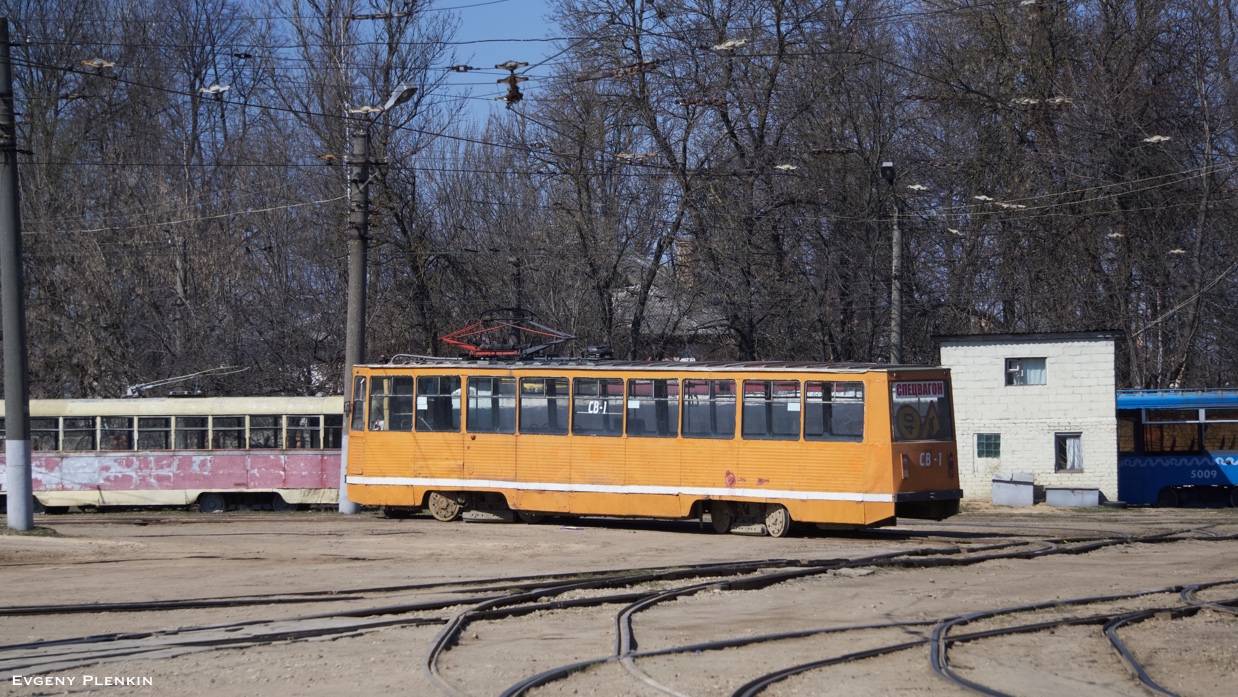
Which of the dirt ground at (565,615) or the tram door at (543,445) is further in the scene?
the tram door at (543,445)

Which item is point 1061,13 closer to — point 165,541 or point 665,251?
point 665,251

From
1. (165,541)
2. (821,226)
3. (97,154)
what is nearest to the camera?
(165,541)

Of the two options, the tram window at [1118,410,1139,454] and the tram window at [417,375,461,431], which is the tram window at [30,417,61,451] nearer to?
the tram window at [417,375,461,431]

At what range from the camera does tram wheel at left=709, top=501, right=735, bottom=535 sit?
64.1 ft

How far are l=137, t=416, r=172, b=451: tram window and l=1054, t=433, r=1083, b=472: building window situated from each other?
20109 millimetres

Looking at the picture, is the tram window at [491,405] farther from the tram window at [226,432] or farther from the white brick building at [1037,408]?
the white brick building at [1037,408]

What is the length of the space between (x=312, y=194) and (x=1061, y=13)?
22.7 m

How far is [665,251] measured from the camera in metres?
36.1

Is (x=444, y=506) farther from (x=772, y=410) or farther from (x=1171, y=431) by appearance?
(x=1171, y=431)

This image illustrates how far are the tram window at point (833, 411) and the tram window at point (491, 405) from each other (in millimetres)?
4993

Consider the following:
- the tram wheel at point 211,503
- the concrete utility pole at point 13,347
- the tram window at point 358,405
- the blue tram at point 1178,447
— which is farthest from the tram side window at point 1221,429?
the concrete utility pole at point 13,347

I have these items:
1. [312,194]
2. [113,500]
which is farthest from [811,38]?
[113,500]

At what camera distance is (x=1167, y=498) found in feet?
98.5

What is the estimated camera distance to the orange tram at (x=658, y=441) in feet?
59.8
